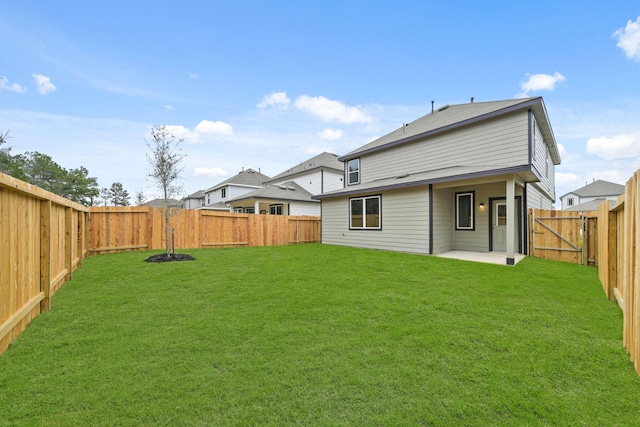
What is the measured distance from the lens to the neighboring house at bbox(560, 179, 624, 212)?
112ft

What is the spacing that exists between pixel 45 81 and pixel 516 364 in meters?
15.8

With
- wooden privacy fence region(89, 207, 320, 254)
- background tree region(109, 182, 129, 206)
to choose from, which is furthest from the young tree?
background tree region(109, 182, 129, 206)

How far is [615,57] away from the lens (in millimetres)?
11242

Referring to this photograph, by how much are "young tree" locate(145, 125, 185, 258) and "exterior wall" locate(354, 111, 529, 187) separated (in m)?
8.85

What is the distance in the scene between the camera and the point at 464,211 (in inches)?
413

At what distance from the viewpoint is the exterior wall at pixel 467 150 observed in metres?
8.98

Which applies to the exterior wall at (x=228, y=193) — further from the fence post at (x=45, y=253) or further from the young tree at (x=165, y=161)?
the fence post at (x=45, y=253)

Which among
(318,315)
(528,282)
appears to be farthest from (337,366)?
(528,282)

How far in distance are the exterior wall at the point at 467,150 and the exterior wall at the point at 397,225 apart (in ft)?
7.23

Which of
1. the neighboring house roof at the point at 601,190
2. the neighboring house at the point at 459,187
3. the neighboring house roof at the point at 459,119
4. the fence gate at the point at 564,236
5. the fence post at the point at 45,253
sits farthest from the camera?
the neighboring house roof at the point at 601,190

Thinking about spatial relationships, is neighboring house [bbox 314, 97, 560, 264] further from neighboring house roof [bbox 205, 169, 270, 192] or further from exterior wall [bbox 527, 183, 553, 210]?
neighboring house roof [bbox 205, 169, 270, 192]

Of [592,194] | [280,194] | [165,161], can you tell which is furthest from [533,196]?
[592,194]

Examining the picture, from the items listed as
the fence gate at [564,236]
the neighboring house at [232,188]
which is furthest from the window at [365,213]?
the neighboring house at [232,188]

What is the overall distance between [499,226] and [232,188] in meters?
24.3
